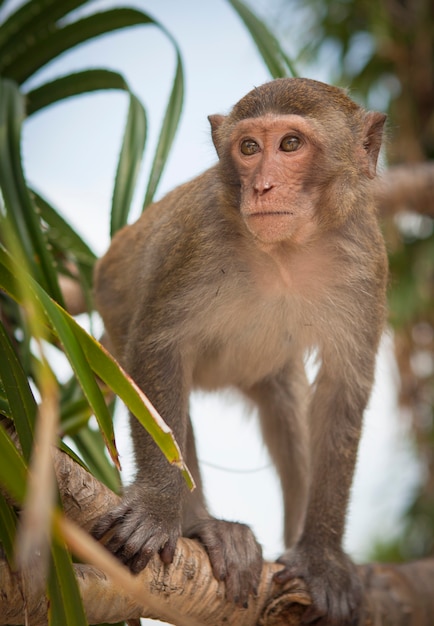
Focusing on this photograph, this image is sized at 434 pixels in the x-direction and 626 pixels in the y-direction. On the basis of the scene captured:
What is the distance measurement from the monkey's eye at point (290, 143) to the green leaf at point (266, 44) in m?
0.73

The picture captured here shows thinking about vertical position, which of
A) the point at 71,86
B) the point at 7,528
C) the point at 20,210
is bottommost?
the point at 7,528

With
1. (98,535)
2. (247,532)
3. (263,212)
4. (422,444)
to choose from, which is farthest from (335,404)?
(422,444)

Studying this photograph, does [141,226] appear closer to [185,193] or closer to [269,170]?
[185,193]

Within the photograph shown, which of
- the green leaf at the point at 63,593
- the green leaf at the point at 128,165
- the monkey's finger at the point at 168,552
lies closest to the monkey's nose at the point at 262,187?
the green leaf at the point at 128,165

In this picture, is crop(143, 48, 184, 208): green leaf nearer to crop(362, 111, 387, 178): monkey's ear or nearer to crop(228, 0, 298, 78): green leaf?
crop(228, 0, 298, 78): green leaf

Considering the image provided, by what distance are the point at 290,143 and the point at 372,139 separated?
0.48 m

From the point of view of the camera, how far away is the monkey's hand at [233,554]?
2980mm

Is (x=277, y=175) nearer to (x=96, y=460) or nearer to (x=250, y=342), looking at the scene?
(x=250, y=342)

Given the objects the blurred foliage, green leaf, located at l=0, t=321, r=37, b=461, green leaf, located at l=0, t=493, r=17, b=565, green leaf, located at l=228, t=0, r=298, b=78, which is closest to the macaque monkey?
green leaf, located at l=228, t=0, r=298, b=78

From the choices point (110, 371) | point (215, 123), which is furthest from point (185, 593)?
point (215, 123)

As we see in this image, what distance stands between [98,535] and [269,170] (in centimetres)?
136

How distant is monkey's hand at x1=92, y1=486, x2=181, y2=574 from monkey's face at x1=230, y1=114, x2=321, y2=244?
1.02 meters

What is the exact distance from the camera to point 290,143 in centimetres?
318

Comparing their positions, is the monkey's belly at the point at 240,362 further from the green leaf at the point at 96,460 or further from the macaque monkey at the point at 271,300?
the green leaf at the point at 96,460
